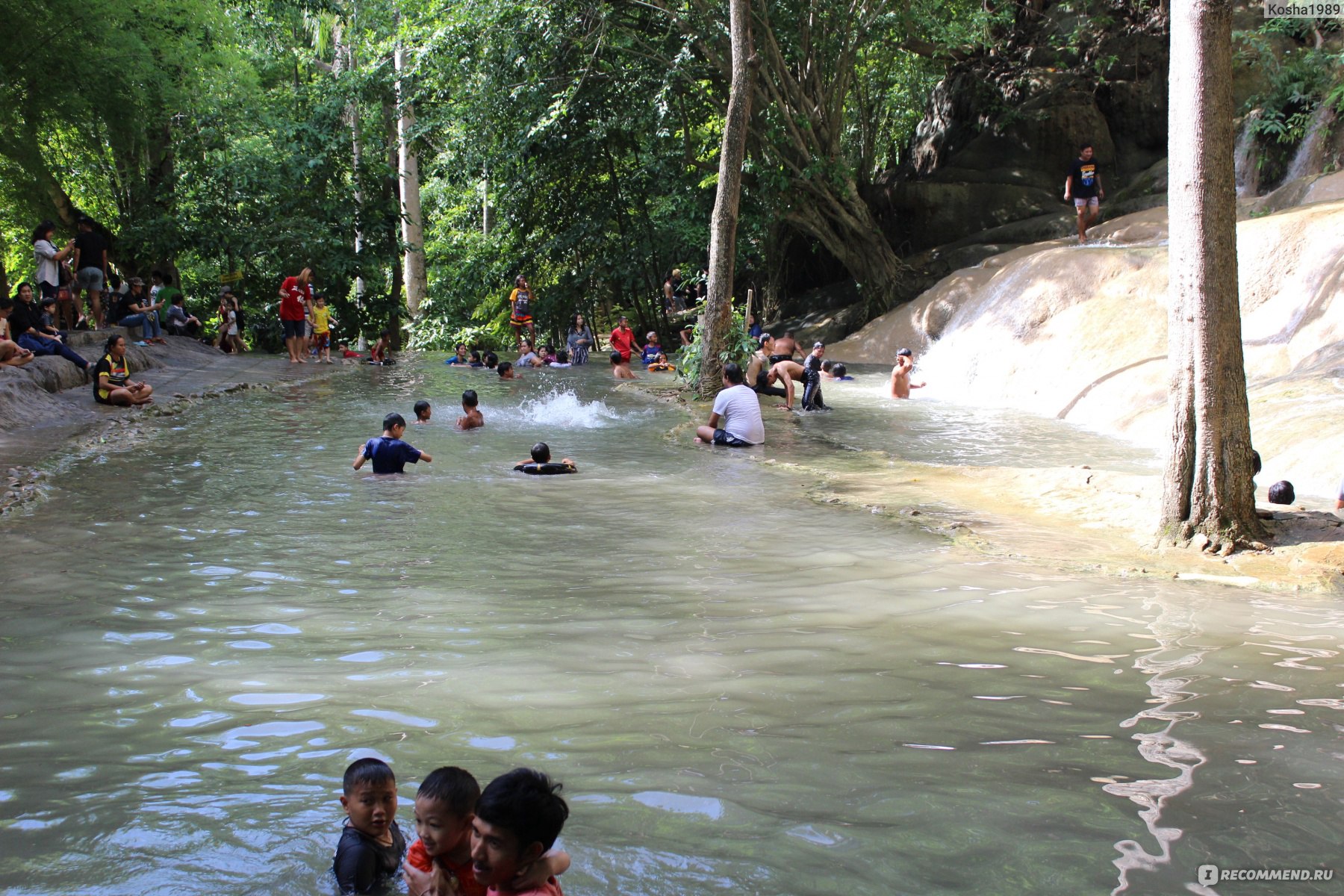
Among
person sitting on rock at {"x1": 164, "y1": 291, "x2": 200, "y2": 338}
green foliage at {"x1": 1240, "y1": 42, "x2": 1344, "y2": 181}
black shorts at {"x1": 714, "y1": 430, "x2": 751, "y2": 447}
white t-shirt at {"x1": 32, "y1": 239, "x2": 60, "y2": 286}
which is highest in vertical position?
green foliage at {"x1": 1240, "y1": 42, "x2": 1344, "y2": 181}

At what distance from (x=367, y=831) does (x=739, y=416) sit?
1051 centimetres

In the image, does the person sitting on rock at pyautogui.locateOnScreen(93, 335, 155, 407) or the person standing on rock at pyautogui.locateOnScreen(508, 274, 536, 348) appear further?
the person standing on rock at pyautogui.locateOnScreen(508, 274, 536, 348)

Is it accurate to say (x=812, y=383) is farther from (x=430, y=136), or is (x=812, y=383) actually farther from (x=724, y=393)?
(x=430, y=136)

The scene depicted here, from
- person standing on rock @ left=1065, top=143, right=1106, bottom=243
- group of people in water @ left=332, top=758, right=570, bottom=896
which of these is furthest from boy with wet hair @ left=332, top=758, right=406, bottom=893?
person standing on rock @ left=1065, top=143, right=1106, bottom=243

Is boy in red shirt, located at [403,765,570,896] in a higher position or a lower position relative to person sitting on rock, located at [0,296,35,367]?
lower

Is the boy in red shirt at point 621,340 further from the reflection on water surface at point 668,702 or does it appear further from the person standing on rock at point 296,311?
the reflection on water surface at point 668,702

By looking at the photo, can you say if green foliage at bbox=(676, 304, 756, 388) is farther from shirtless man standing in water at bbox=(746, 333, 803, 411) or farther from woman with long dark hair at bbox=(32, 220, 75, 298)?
woman with long dark hair at bbox=(32, 220, 75, 298)

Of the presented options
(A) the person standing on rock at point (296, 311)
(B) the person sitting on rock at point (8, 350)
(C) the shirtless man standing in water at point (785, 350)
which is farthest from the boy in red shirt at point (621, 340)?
(B) the person sitting on rock at point (8, 350)

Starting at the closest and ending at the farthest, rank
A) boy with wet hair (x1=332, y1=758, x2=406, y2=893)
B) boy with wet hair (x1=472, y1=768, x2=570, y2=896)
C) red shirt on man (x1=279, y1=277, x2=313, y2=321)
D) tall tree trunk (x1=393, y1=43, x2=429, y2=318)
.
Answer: boy with wet hair (x1=472, y1=768, x2=570, y2=896), boy with wet hair (x1=332, y1=758, x2=406, y2=893), red shirt on man (x1=279, y1=277, x2=313, y2=321), tall tree trunk (x1=393, y1=43, x2=429, y2=318)

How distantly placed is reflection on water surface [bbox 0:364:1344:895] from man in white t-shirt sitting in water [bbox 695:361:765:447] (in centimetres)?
477

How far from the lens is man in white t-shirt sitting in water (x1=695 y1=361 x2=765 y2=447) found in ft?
44.6

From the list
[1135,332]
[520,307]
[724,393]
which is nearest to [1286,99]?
[1135,332]

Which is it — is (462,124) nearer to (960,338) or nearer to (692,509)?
(960,338)

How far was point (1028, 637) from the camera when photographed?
226 inches
